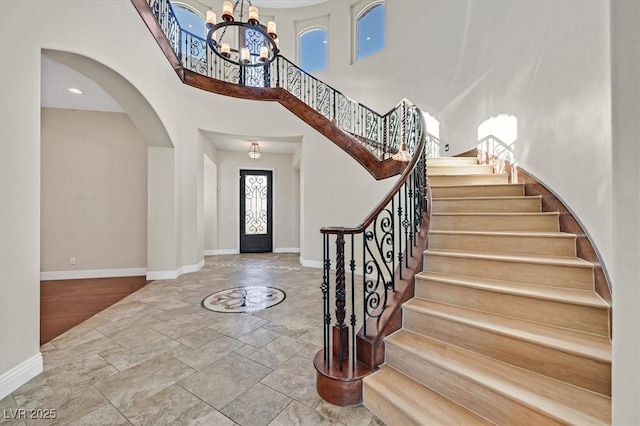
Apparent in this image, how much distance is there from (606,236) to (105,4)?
17.0 feet

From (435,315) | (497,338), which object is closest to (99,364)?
(435,315)

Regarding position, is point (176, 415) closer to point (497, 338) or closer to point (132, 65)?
point (497, 338)

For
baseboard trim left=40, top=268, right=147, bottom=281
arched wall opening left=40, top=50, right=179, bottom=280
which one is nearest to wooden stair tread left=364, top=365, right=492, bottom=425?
arched wall opening left=40, top=50, right=179, bottom=280

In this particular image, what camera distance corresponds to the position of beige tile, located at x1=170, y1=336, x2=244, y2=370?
214 cm

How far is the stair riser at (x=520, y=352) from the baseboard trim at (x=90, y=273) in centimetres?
544

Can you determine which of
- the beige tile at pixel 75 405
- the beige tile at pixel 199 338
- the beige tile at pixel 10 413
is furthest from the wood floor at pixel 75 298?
the beige tile at pixel 199 338

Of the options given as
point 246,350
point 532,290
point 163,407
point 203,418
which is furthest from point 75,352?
point 532,290

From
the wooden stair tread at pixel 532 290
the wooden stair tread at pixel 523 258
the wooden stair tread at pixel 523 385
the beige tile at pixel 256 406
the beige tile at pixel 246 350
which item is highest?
the wooden stair tread at pixel 523 258

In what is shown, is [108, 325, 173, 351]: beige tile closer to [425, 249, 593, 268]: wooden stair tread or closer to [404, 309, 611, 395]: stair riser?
[404, 309, 611, 395]: stair riser

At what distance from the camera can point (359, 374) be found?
1713mm

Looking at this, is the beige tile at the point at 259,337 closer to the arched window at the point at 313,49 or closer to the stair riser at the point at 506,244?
the stair riser at the point at 506,244

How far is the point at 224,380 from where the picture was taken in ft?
6.26

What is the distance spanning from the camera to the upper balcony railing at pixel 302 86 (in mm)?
5141

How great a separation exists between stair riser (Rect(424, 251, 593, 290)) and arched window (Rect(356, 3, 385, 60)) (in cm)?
615
